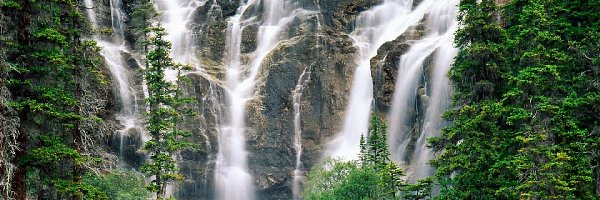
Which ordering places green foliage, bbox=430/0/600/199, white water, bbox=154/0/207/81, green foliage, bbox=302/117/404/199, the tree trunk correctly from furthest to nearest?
white water, bbox=154/0/207/81, green foliage, bbox=302/117/404/199, green foliage, bbox=430/0/600/199, the tree trunk

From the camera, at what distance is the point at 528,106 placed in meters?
23.6

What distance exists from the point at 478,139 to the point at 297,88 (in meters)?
26.9

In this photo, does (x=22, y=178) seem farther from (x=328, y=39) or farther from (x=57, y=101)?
(x=328, y=39)

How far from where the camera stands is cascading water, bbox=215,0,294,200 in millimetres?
47031

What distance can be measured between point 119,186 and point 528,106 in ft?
66.5

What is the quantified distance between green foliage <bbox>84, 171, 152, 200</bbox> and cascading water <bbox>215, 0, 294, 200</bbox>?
12.9m

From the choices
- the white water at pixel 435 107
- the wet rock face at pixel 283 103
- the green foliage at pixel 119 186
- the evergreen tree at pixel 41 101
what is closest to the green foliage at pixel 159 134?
the green foliage at pixel 119 186

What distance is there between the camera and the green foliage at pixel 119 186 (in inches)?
1264

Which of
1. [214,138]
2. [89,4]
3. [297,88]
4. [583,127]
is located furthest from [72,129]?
[89,4]

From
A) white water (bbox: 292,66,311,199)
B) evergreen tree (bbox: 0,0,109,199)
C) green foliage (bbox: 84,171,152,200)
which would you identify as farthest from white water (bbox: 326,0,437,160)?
evergreen tree (bbox: 0,0,109,199)

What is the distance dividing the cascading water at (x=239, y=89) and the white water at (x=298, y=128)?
10.6ft

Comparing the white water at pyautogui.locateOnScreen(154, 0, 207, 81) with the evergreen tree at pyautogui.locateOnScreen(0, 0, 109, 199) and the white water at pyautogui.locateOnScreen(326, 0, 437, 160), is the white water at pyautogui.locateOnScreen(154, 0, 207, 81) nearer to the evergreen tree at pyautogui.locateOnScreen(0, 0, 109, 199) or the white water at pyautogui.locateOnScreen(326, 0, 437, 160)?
the white water at pyautogui.locateOnScreen(326, 0, 437, 160)

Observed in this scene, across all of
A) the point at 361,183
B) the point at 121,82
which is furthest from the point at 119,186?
the point at 121,82

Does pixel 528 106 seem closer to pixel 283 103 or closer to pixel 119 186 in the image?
pixel 119 186
